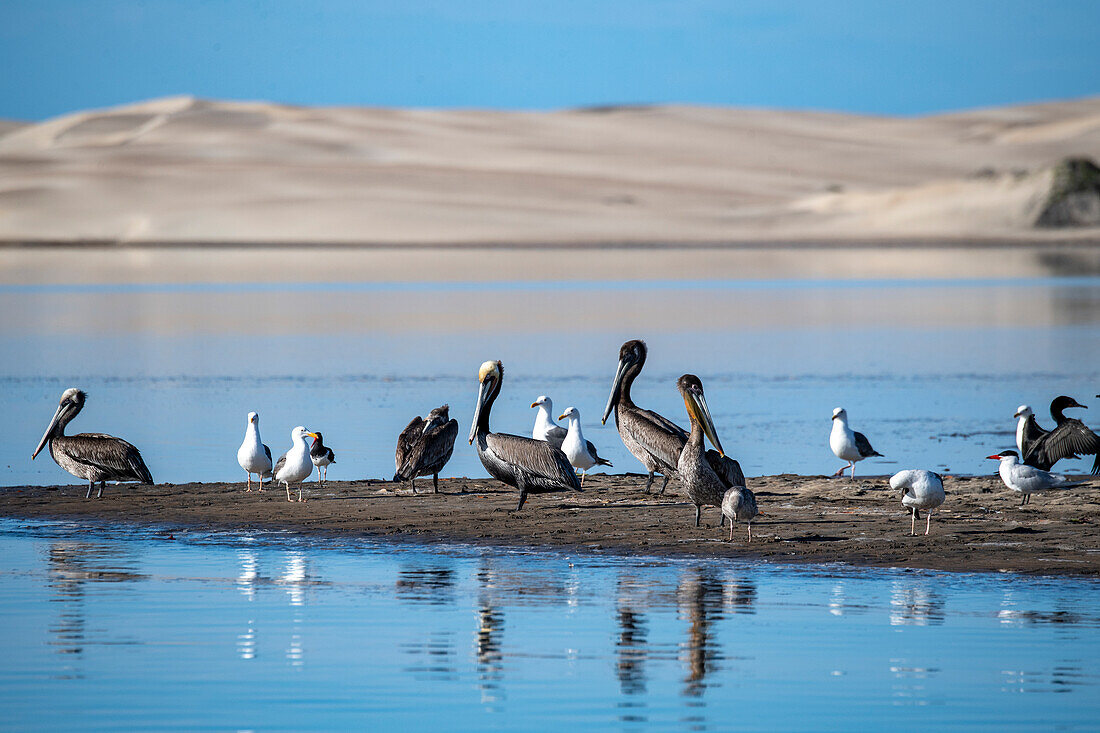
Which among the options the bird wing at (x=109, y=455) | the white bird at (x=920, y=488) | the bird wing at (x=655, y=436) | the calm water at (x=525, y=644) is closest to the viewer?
the calm water at (x=525, y=644)

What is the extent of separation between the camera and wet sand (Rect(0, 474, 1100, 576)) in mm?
10305

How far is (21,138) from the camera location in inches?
5037

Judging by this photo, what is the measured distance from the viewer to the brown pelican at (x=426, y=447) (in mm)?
12430

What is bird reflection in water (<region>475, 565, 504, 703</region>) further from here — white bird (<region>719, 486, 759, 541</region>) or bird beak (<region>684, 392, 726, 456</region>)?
bird beak (<region>684, 392, 726, 456</region>)

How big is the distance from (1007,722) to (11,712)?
4.32 meters

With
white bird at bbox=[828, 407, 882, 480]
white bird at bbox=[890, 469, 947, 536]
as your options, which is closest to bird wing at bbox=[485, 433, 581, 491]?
white bird at bbox=[890, 469, 947, 536]

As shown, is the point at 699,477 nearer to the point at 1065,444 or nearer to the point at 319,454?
the point at 1065,444

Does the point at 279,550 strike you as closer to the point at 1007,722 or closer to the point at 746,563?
the point at 746,563

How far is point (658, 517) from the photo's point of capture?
1164 centimetres

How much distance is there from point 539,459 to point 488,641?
3470 millimetres

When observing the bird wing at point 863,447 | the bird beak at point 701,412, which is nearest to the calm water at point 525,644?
the bird beak at point 701,412

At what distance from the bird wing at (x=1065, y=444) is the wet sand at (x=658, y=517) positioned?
436 mm

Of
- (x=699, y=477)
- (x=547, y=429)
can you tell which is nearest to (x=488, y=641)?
(x=699, y=477)

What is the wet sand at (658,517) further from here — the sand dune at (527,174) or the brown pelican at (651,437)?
the sand dune at (527,174)
